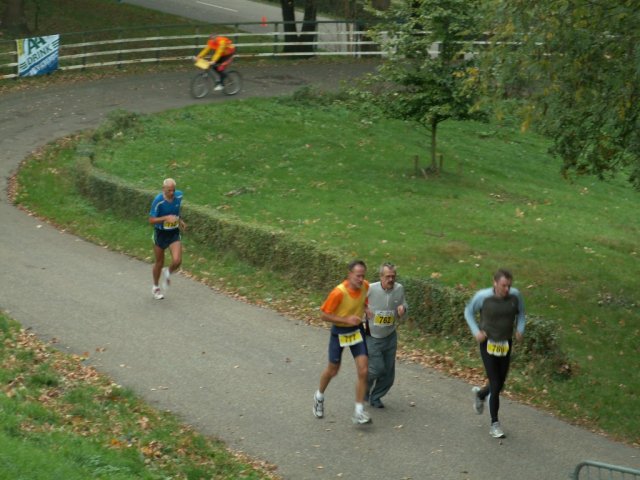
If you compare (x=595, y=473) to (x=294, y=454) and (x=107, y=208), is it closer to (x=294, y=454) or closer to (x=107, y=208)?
(x=294, y=454)

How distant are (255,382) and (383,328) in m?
1.98

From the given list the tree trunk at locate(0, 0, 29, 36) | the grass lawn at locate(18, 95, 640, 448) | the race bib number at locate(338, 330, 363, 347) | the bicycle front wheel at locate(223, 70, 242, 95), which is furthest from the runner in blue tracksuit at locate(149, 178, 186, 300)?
the tree trunk at locate(0, 0, 29, 36)

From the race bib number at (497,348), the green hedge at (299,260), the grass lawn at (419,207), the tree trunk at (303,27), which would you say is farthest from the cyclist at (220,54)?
the race bib number at (497,348)

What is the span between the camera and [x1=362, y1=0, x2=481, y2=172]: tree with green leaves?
75.8 feet

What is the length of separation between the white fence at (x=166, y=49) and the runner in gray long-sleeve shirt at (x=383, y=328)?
2246 centimetres

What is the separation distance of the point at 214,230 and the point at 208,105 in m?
12.7

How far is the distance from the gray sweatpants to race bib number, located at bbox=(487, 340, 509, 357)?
3.67 feet

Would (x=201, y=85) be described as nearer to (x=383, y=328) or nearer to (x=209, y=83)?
(x=209, y=83)

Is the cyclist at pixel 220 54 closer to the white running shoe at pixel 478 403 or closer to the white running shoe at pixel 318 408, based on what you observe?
the white running shoe at pixel 318 408

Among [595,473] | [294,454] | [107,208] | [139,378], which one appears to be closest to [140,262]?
[107,208]

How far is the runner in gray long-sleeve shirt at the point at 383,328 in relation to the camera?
11219 millimetres

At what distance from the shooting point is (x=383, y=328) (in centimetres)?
1140

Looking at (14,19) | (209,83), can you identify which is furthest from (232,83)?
Answer: (14,19)

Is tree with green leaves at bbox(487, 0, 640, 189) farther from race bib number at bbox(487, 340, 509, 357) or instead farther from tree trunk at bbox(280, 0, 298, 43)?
tree trunk at bbox(280, 0, 298, 43)
